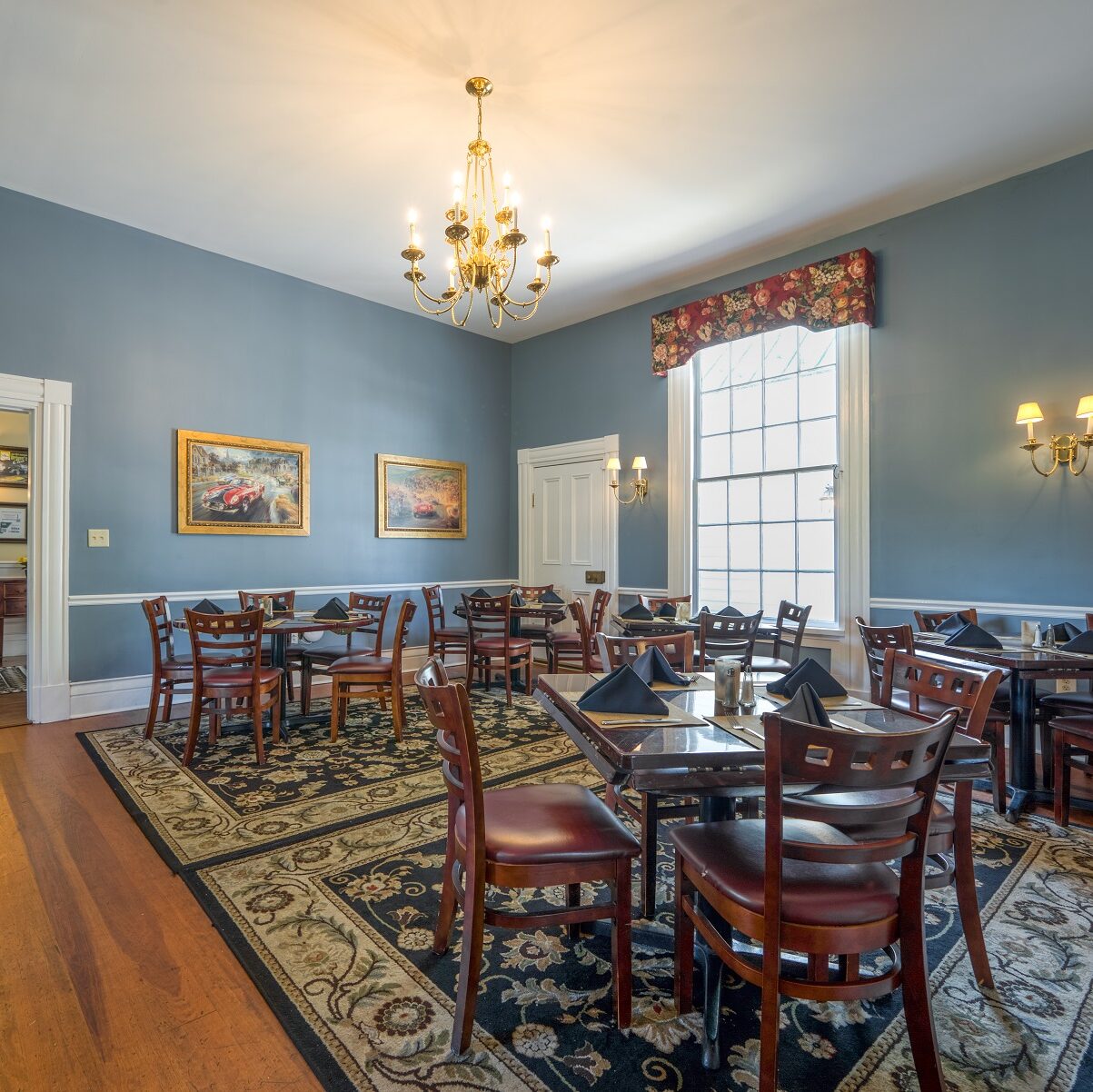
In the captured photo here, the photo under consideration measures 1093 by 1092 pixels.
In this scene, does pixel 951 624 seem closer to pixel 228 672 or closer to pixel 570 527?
pixel 570 527

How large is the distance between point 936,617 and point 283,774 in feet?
13.7

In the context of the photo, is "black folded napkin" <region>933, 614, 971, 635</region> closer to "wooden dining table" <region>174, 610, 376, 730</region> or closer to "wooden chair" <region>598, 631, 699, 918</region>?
"wooden chair" <region>598, 631, 699, 918</region>

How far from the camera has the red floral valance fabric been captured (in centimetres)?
471

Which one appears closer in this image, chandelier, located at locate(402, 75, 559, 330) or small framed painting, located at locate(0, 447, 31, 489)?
chandelier, located at locate(402, 75, 559, 330)

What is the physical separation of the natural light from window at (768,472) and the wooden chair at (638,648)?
2.55 meters

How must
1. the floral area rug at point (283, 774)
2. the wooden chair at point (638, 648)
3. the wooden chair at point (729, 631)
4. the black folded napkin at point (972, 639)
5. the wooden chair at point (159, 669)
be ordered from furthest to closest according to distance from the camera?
1. the wooden chair at point (729, 631)
2. the wooden chair at point (159, 669)
3. the black folded napkin at point (972, 639)
4. the floral area rug at point (283, 774)
5. the wooden chair at point (638, 648)

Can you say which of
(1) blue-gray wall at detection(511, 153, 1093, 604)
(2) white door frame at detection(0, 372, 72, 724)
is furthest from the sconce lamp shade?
(2) white door frame at detection(0, 372, 72, 724)

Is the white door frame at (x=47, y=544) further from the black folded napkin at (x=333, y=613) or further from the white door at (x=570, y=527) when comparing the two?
the white door at (x=570, y=527)

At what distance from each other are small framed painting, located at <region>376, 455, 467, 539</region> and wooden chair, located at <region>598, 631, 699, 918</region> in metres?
4.09

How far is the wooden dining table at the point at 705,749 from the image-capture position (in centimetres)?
147

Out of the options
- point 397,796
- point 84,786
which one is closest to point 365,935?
point 397,796

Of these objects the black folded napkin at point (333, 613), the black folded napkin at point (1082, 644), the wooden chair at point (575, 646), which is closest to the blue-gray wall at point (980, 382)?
the black folded napkin at point (1082, 644)

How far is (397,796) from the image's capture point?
322 cm

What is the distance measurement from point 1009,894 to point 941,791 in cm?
57
